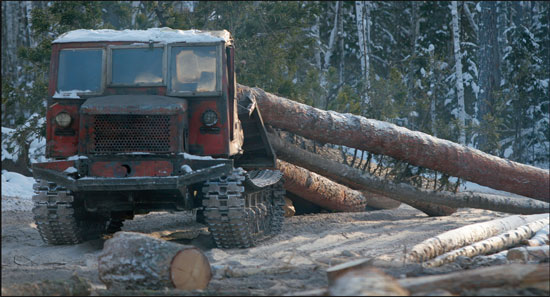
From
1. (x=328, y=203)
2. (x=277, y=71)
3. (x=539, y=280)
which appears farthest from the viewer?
(x=277, y=71)

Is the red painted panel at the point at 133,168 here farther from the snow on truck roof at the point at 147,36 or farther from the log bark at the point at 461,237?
the log bark at the point at 461,237

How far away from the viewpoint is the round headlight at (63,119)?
26.6ft

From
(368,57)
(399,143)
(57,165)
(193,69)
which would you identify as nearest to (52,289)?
(57,165)

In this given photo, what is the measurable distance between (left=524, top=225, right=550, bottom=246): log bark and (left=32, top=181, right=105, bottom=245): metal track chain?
558 centimetres

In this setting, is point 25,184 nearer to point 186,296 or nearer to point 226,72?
point 226,72

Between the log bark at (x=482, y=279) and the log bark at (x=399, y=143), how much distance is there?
6.17 meters

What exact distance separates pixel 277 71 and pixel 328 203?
7.18 metres

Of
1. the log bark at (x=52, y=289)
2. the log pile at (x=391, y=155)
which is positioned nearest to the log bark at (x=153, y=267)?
the log bark at (x=52, y=289)

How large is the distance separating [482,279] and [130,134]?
468 centimetres

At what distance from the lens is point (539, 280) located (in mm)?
4582

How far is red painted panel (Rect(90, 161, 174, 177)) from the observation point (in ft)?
25.3

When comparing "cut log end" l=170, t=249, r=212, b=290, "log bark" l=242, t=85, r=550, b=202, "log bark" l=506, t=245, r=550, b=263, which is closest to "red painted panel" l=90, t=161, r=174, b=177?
"cut log end" l=170, t=249, r=212, b=290

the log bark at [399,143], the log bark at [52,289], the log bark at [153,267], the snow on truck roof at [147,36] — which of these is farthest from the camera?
the log bark at [399,143]

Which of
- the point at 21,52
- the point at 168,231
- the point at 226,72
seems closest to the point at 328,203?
the point at 168,231
